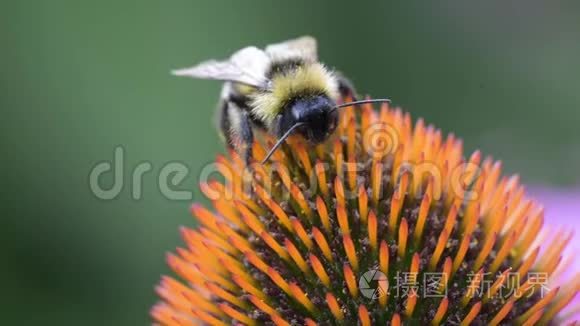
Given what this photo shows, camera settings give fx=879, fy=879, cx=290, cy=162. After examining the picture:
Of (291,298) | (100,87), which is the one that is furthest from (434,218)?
(100,87)

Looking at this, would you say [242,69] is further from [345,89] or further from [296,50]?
[345,89]

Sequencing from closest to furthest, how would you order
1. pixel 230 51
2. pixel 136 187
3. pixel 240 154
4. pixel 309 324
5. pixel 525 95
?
pixel 309 324 < pixel 240 154 < pixel 136 187 < pixel 230 51 < pixel 525 95

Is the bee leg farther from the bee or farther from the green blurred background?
the green blurred background

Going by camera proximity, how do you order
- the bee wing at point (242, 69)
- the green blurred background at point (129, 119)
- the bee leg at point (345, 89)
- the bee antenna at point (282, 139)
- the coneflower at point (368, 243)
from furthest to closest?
the green blurred background at point (129, 119) < the bee leg at point (345, 89) < the bee wing at point (242, 69) < the bee antenna at point (282, 139) < the coneflower at point (368, 243)

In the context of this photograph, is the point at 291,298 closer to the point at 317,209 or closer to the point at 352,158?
the point at 317,209

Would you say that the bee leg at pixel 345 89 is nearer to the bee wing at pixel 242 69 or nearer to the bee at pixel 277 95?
the bee at pixel 277 95

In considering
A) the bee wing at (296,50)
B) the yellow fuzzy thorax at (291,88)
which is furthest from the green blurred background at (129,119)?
the yellow fuzzy thorax at (291,88)

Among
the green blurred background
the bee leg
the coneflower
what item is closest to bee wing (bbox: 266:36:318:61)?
the bee leg
